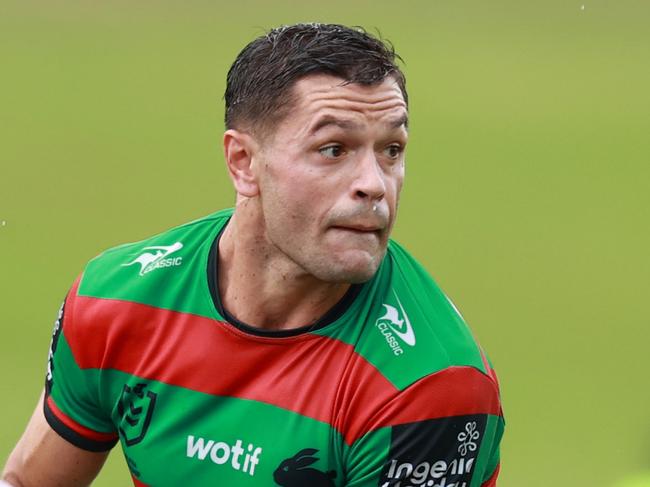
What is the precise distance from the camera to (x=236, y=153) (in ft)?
10.3

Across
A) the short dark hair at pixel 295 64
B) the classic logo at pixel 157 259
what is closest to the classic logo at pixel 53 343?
the classic logo at pixel 157 259

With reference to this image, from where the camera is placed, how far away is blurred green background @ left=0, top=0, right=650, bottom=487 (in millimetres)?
5672

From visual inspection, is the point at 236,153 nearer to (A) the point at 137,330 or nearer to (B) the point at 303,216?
(B) the point at 303,216

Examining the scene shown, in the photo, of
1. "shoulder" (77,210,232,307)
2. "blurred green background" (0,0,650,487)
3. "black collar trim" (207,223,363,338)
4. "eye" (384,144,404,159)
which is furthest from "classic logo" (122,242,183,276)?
"blurred green background" (0,0,650,487)

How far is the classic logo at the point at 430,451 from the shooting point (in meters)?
2.94

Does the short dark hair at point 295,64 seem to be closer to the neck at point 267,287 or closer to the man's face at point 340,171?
the man's face at point 340,171

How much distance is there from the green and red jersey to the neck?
0.04m

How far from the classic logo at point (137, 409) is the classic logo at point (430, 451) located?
584mm

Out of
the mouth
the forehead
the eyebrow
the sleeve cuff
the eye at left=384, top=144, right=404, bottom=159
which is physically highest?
the forehead

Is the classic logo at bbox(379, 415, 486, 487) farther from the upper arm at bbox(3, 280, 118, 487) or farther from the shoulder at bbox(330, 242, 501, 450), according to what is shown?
the upper arm at bbox(3, 280, 118, 487)

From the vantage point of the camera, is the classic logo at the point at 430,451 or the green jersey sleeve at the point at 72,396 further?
the green jersey sleeve at the point at 72,396

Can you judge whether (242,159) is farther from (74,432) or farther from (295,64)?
(74,432)

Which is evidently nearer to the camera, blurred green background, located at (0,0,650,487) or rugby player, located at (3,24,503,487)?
rugby player, located at (3,24,503,487)

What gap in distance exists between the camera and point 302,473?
3.00 meters
